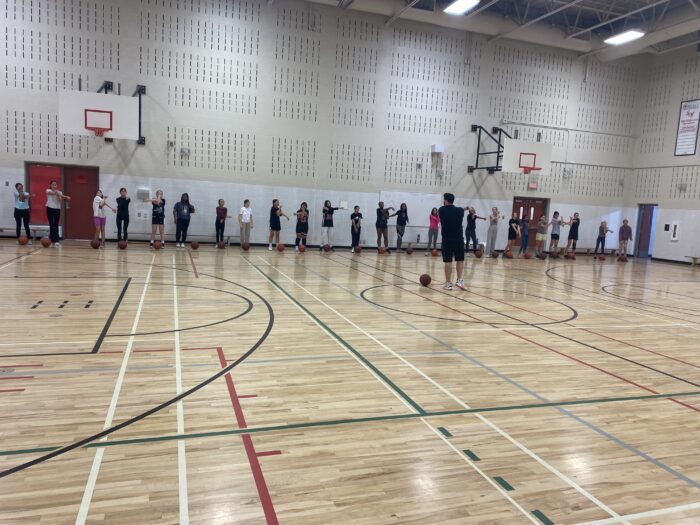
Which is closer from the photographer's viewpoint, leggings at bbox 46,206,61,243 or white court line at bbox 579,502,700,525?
white court line at bbox 579,502,700,525

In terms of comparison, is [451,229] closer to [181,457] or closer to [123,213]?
[181,457]

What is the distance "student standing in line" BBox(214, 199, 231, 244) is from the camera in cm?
1589

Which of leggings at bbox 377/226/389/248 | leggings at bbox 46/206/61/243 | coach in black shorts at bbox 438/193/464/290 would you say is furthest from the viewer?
leggings at bbox 377/226/389/248

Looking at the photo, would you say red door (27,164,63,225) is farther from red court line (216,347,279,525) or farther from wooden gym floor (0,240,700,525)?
red court line (216,347,279,525)

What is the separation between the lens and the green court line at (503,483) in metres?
2.88

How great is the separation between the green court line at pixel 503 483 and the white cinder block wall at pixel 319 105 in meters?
15.2

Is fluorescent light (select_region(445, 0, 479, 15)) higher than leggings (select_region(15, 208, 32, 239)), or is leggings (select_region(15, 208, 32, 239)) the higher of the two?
fluorescent light (select_region(445, 0, 479, 15))

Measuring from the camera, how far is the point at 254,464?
3010 mm

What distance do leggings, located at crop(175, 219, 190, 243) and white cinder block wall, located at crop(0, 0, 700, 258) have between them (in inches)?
38.5

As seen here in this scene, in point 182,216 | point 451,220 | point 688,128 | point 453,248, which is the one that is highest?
point 688,128

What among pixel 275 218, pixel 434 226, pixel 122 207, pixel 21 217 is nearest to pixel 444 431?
pixel 275 218

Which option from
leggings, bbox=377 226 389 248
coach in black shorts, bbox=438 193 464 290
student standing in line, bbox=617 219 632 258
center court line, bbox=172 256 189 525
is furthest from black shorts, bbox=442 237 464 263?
student standing in line, bbox=617 219 632 258

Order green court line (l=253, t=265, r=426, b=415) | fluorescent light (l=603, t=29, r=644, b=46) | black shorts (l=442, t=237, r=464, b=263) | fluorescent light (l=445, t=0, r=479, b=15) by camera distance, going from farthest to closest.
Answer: fluorescent light (l=603, t=29, r=644, b=46) → fluorescent light (l=445, t=0, r=479, b=15) → black shorts (l=442, t=237, r=464, b=263) → green court line (l=253, t=265, r=426, b=415)

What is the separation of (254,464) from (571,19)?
2194 cm
